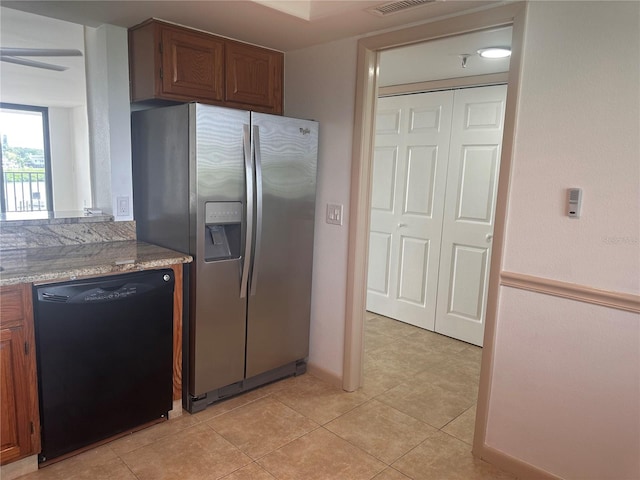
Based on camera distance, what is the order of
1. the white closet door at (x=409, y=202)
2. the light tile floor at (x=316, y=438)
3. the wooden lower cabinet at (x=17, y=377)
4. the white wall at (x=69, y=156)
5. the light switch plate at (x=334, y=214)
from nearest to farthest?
the wooden lower cabinet at (x=17, y=377)
the light tile floor at (x=316, y=438)
the white wall at (x=69, y=156)
the light switch plate at (x=334, y=214)
the white closet door at (x=409, y=202)

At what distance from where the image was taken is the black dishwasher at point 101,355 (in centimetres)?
194

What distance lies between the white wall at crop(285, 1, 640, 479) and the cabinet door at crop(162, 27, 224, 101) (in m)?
1.66

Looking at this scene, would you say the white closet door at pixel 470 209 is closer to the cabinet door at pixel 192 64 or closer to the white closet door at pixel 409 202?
the white closet door at pixel 409 202

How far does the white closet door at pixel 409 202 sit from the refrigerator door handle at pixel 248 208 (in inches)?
73.5

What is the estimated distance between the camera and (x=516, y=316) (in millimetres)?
2025

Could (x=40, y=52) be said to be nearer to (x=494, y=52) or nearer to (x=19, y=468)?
(x=19, y=468)

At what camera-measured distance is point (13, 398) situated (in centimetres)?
186

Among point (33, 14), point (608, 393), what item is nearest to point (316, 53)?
point (33, 14)

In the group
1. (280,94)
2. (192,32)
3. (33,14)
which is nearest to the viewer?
(33,14)

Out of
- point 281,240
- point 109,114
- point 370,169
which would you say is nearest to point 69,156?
point 109,114

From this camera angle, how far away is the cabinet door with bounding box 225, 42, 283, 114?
8.80ft

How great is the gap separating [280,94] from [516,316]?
6.61 ft

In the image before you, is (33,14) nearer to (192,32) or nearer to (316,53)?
(192,32)

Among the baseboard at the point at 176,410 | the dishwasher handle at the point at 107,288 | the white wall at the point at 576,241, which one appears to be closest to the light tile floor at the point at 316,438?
the baseboard at the point at 176,410
